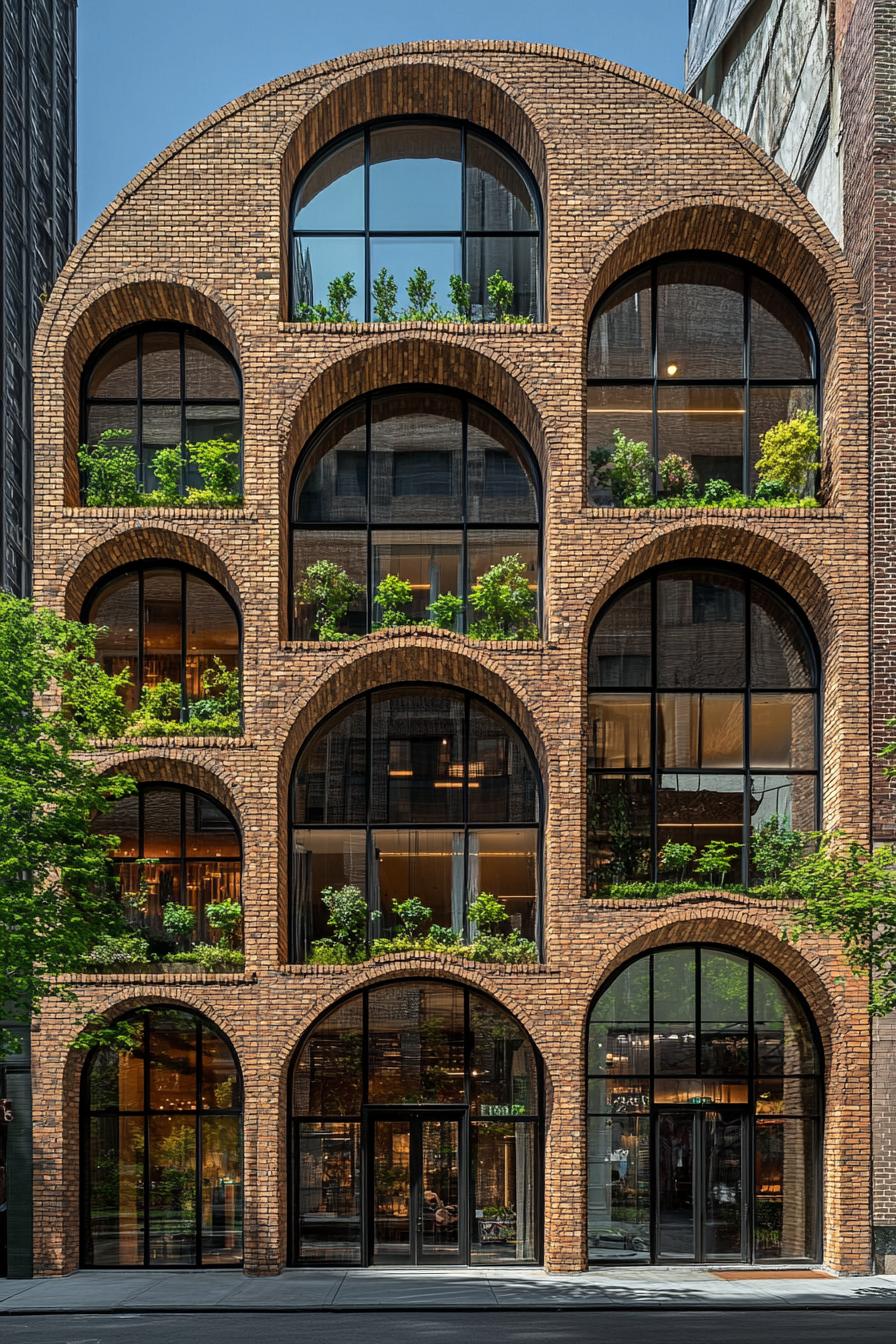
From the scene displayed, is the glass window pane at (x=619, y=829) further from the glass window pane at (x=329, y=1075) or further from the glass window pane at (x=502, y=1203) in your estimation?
the glass window pane at (x=329, y=1075)

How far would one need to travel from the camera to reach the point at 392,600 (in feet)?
86.0

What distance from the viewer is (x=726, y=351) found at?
27172 millimetres

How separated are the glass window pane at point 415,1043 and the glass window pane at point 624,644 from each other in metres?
6.20

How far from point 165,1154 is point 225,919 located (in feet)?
13.6

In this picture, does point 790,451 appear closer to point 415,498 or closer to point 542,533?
point 542,533

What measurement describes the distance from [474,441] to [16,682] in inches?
402

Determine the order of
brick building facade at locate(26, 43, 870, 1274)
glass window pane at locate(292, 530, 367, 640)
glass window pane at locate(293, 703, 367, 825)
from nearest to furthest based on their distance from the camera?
brick building facade at locate(26, 43, 870, 1274) < glass window pane at locate(293, 703, 367, 825) < glass window pane at locate(292, 530, 367, 640)

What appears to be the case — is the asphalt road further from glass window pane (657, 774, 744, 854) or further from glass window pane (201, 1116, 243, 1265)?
glass window pane (657, 774, 744, 854)

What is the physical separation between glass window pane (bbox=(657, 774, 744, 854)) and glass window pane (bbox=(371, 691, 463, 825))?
3.66m

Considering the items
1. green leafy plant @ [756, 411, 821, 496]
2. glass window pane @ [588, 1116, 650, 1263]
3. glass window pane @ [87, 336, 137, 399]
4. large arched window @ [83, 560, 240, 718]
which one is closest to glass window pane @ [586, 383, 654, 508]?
green leafy plant @ [756, 411, 821, 496]

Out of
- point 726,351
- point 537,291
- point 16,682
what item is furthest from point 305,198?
point 16,682

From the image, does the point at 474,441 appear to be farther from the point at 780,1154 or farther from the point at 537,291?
the point at 780,1154

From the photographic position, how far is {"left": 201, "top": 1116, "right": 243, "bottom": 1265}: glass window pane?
82.2ft

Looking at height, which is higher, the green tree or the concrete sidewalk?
the green tree
